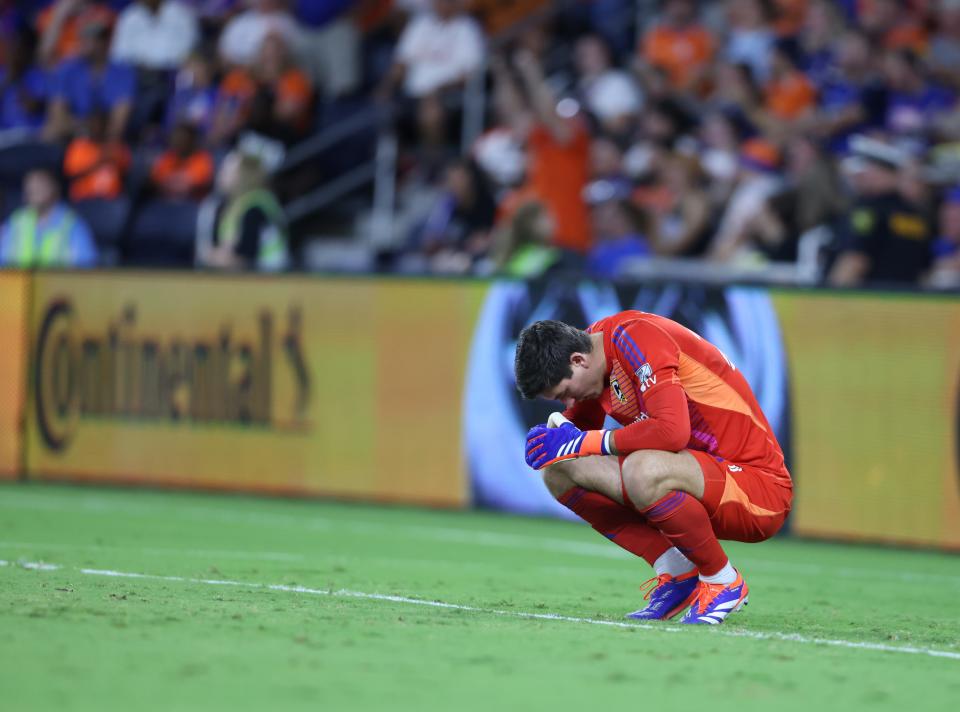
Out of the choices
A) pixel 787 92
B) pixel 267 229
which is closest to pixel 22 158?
pixel 267 229

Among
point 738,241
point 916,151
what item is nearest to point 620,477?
point 738,241

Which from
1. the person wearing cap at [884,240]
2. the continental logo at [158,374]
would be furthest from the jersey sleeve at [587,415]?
the continental logo at [158,374]

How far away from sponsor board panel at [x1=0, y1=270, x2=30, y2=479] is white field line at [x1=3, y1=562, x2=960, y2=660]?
5926 mm

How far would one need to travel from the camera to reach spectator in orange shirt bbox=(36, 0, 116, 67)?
20016 mm

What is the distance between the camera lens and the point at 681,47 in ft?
54.5

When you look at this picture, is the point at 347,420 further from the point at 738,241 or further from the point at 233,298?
the point at 738,241

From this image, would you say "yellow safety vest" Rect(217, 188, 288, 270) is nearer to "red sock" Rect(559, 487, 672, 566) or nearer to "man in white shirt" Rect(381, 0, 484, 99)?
"man in white shirt" Rect(381, 0, 484, 99)

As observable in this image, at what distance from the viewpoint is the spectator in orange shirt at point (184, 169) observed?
57.6 ft

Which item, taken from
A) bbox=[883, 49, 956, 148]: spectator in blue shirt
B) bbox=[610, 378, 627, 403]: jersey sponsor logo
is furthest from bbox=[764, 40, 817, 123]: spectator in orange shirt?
bbox=[610, 378, 627, 403]: jersey sponsor logo

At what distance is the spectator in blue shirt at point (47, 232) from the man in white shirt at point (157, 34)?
370 centimetres

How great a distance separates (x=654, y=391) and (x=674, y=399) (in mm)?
87

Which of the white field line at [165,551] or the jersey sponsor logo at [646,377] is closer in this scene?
the jersey sponsor logo at [646,377]

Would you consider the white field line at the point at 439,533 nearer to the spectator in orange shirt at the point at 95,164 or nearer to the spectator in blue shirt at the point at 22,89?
the spectator in orange shirt at the point at 95,164

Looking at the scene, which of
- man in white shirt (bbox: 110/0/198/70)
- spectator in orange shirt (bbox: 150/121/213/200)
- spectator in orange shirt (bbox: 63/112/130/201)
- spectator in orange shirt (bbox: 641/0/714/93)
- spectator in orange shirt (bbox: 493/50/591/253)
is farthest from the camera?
man in white shirt (bbox: 110/0/198/70)
